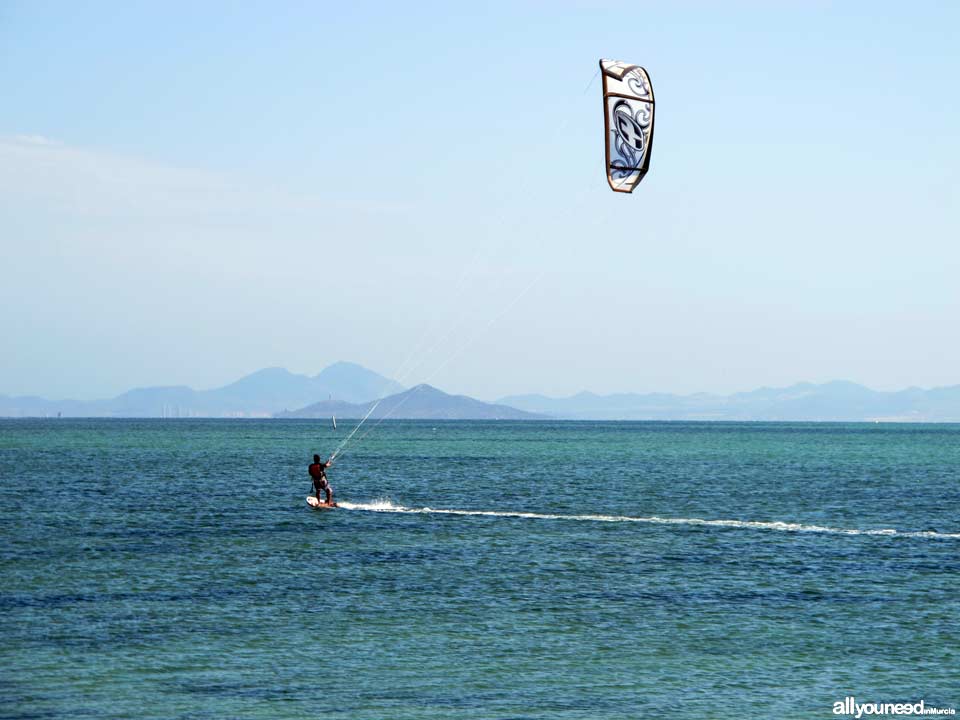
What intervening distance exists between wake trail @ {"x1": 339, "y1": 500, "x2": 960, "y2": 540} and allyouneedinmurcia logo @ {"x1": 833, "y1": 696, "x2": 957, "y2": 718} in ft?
96.5

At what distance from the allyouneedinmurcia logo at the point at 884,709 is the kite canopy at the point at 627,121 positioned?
16.3 m

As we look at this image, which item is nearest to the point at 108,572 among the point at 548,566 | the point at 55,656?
the point at 55,656

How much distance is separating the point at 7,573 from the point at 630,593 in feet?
69.8

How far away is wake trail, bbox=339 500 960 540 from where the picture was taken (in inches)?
2068

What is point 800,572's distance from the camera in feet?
131

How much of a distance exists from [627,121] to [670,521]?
2805cm

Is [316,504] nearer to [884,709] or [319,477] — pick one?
[319,477]

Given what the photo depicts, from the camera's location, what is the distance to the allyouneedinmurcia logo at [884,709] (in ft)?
75.8

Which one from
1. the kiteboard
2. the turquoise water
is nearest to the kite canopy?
the turquoise water

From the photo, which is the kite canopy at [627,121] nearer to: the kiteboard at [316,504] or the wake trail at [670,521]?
the wake trail at [670,521]

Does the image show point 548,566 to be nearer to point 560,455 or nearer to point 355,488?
point 355,488

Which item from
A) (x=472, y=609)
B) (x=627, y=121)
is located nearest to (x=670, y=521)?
(x=472, y=609)

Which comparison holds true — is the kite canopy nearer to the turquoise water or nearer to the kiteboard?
the turquoise water

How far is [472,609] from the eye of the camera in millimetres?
32469
